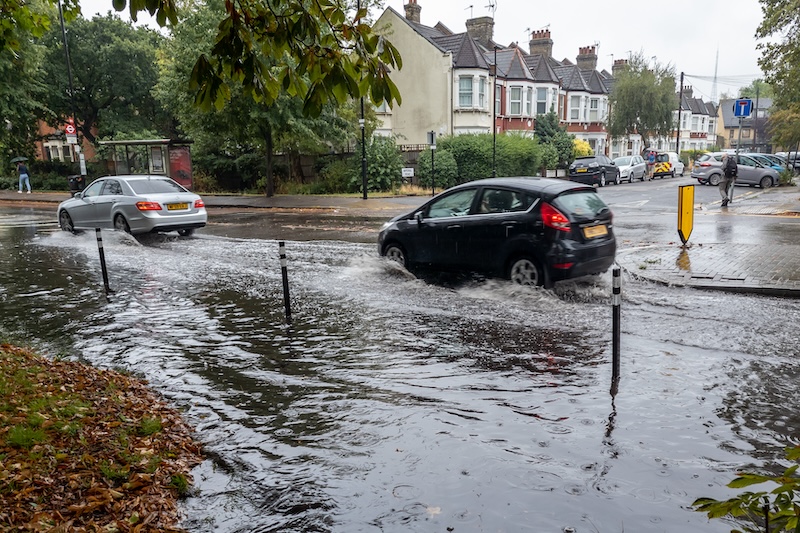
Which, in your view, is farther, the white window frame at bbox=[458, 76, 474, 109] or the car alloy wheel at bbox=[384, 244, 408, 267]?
the white window frame at bbox=[458, 76, 474, 109]

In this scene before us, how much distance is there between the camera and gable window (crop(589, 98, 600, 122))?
179 ft

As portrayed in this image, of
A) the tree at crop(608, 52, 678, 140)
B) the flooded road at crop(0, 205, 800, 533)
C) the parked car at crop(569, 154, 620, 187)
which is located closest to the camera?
the flooded road at crop(0, 205, 800, 533)

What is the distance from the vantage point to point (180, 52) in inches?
1022

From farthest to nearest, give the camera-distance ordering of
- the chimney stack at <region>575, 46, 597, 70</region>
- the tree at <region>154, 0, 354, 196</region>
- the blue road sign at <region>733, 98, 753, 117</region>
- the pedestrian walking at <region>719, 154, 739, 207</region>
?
1. the chimney stack at <region>575, 46, 597, 70</region>
2. the tree at <region>154, 0, 354, 196</region>
3. the pedestrian walking at <region>719, 154, 739, 207</region>
4. the blue road sign at <region>733, 98, 753, 117</region>

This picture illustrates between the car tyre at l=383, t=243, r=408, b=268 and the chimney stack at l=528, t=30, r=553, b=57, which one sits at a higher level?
the chimney stack at l=528, t=30, r=553, b=57

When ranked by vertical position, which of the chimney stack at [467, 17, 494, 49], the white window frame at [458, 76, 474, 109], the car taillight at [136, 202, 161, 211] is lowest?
the car taillight at [136, 202, 161, 211]

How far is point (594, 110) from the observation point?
55.0 m

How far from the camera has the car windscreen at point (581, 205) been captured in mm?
8734

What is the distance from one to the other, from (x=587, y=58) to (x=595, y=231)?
5643 centimetres

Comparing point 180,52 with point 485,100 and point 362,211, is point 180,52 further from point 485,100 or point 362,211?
point 485,100

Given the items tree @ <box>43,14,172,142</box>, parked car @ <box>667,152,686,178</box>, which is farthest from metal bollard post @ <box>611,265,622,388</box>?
parked car @ <box>667,152,686,178</box>

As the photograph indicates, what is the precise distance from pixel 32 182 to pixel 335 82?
4454 cm

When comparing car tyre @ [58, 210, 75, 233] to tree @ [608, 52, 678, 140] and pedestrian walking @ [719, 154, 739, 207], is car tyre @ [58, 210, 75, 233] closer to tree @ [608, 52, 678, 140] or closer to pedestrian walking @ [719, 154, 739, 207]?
pedestrian walking @ [719, 154, 739, 207]

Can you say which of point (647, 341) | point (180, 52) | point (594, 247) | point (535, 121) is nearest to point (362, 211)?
point (180, 52)
